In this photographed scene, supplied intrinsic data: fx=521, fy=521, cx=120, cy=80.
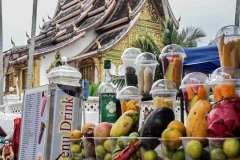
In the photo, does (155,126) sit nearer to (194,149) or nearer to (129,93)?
(194,149)

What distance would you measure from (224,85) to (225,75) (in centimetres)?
17

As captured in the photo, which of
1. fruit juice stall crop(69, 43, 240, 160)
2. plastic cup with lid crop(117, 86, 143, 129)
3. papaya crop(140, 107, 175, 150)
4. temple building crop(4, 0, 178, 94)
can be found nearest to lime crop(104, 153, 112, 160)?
fruit juice stall crop(69, 43, 240, 160)

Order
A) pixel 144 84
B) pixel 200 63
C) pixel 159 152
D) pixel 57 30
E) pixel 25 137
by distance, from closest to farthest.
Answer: pixel 159 152
pixel 144 84
pixel 25 137
pixel 200 63
pixel 57 30

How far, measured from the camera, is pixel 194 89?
321 cm

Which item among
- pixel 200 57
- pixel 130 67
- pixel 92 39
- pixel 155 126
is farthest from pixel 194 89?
pixel 92 39

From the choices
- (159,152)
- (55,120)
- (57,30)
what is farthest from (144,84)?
(57,30)

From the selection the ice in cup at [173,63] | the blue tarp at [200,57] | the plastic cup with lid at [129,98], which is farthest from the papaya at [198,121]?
the blue tarp at [200,57]

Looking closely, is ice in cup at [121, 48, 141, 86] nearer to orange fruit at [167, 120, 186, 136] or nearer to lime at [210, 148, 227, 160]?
orange fruit at [167, 120, 186, 136]

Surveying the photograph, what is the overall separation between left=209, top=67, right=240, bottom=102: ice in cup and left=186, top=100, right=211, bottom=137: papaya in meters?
0.09

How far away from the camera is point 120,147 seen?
3.19m

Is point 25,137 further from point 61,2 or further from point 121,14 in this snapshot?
point 61,2

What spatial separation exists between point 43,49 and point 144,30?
13.9 feet

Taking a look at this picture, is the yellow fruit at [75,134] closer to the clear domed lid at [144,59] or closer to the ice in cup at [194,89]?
the clear domed lid at [144,59]

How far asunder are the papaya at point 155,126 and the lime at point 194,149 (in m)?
0.36
